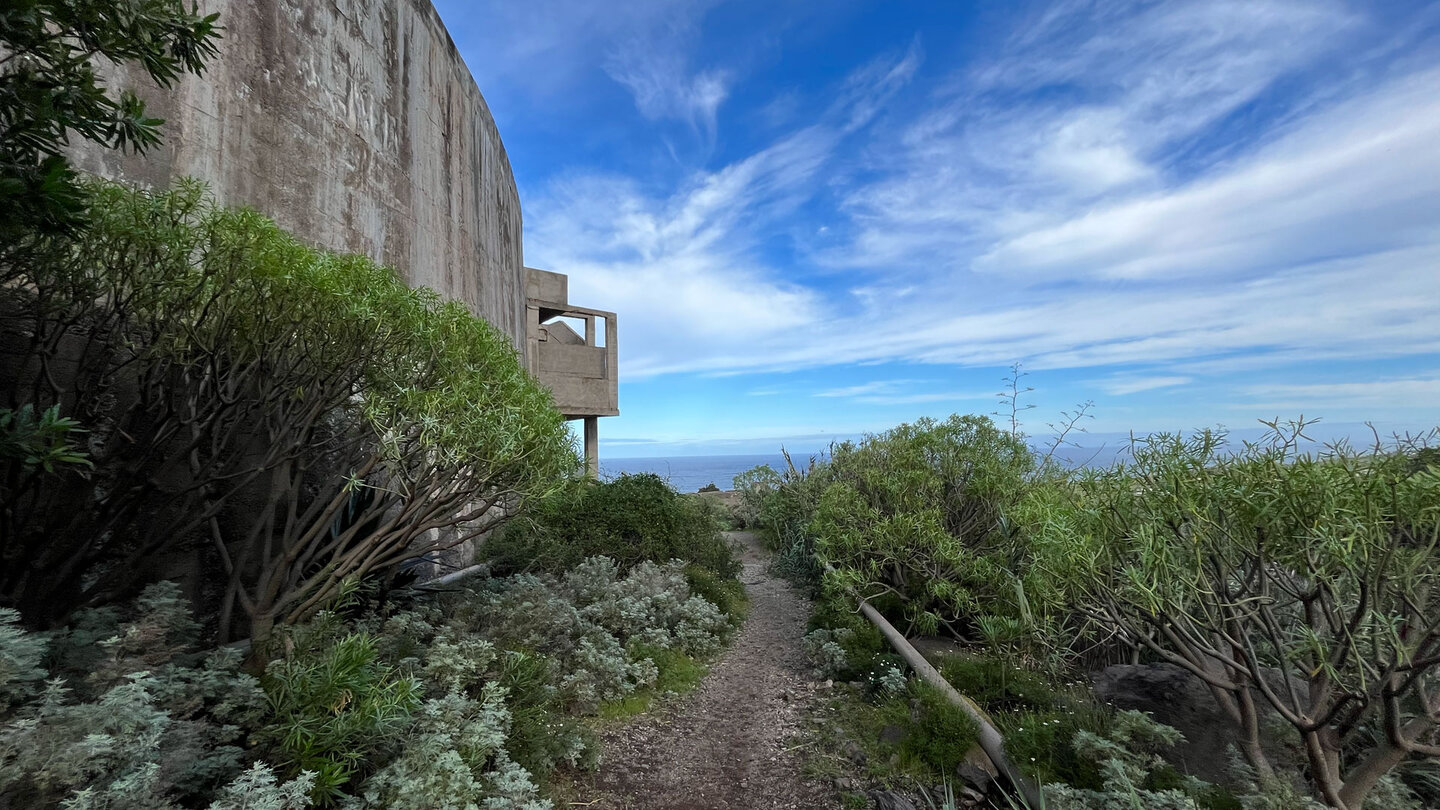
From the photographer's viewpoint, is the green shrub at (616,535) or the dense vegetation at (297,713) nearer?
the dense vegetation at (297,713)

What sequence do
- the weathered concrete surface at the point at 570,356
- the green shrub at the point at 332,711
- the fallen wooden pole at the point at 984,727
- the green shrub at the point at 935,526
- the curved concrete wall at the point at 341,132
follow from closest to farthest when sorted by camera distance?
the green shrub at the point at 332,711, the fallen wooden pole at the point at 984,727, the curved concrete wall at the point at 341,132, the green shrub at the point at 935,526, the weathered concrete surface at the point at 570,356

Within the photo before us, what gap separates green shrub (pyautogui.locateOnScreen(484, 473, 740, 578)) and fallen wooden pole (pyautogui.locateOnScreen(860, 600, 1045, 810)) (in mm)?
4276

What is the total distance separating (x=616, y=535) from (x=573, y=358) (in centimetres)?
931

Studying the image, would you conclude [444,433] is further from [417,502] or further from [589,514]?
[589,514]

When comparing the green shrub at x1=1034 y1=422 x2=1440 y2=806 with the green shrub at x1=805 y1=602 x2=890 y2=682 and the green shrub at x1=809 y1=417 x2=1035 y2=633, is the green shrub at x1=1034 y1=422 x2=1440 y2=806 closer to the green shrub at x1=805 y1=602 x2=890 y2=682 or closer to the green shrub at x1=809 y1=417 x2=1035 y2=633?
the green shrub at x1=805 y1=602 x2=890 y2=682

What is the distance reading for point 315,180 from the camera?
6645 millimetres

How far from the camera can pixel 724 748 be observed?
485 cm

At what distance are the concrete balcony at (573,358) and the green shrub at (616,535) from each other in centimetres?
698

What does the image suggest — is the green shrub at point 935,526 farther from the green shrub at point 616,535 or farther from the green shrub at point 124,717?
the green shrub at point 124,717

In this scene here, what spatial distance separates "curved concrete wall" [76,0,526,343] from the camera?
17.6 feet

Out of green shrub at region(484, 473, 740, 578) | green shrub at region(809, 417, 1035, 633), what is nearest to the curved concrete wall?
green shrub at region(484, 473, 740, 578)

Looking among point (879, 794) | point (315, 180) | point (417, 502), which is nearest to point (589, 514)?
point (417, 502)

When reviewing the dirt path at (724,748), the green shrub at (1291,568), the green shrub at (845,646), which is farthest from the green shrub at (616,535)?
the green shrub at (1291,568)

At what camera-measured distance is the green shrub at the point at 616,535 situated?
28.1ft
